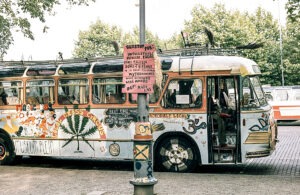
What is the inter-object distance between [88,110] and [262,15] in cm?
4190

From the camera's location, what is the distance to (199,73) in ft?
38.3

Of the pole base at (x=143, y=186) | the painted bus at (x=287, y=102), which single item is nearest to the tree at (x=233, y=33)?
the painted bus at (x=287, y=102)

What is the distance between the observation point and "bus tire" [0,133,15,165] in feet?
45.3

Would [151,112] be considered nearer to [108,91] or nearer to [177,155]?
[177,155]

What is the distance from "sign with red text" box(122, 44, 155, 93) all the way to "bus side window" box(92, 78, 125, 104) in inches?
177

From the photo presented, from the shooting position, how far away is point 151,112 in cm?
1203

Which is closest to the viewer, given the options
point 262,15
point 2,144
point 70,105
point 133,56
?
point 133,56

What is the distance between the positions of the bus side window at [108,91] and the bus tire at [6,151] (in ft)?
9.80

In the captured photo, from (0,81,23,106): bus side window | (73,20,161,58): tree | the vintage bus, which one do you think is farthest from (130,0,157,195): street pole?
(73,20,161,58): tree

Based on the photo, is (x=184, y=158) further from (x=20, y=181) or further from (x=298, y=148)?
(x=298, y=148)

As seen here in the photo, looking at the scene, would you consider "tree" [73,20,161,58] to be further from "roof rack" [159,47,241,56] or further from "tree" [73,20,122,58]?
"roof rack" [159,47,241,56]

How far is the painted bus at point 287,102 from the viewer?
86.4 ft

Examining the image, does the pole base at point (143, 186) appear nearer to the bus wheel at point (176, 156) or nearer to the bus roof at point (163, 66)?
the bus wheel at point (176, 156)

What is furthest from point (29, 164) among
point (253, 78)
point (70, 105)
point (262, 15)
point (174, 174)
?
point (262, 15)
